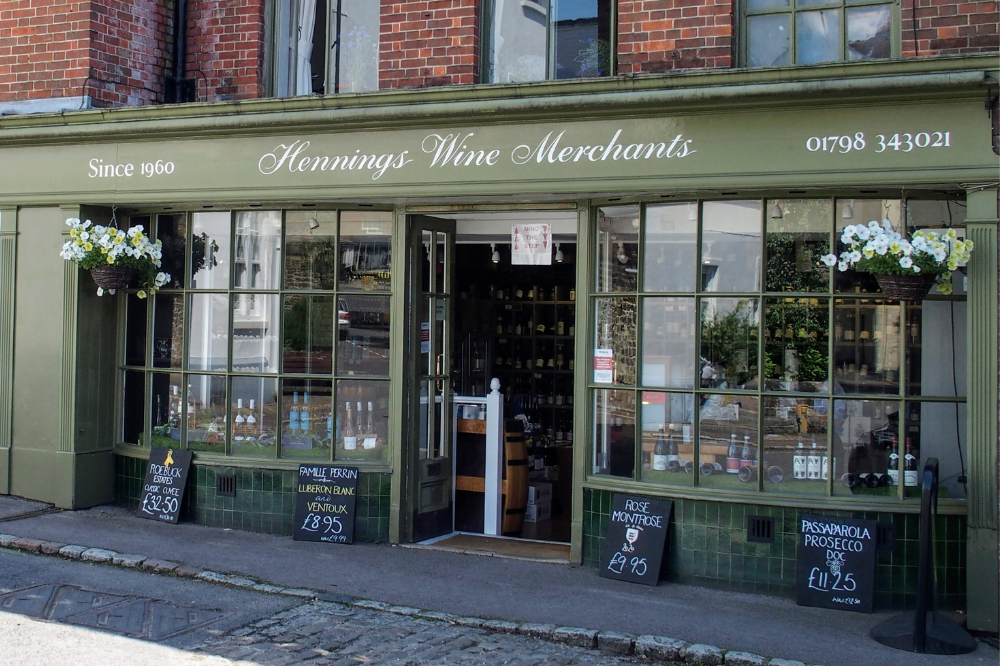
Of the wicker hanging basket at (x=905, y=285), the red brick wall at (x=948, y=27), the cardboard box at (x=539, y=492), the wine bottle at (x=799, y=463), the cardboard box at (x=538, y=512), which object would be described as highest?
the red brick wall at (x=948, y=27)

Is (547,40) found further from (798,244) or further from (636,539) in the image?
(636,539)

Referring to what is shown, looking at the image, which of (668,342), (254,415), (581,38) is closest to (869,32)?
(581,38)

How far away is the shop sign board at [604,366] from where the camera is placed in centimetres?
826

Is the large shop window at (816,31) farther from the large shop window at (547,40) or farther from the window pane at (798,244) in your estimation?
the large shop window at (547,40)

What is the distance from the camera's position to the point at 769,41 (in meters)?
8.04

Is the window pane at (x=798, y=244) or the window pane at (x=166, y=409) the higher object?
the window pane at (x=798, y=244)

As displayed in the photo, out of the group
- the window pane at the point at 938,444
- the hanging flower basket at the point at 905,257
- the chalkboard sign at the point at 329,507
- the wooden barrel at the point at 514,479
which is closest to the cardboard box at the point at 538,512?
the wooden barrel at the point at 514,479

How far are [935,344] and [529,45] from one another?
169 inches

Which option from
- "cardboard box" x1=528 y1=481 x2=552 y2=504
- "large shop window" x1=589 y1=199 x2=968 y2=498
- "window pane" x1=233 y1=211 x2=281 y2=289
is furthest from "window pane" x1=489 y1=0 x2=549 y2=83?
"cardboard box" x1=528 y1=481 x2=552 y2=504

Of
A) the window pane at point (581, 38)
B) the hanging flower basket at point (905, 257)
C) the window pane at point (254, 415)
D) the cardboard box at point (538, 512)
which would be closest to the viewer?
the hanging flower basket at point (905, 257)

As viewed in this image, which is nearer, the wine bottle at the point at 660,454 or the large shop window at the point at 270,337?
the wine bottle at the point at 660,454

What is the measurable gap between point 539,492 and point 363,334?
8.84ft

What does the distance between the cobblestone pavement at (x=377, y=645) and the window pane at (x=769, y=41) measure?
4876 millimetres

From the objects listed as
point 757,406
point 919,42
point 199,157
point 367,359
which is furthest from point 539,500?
point 919,42
